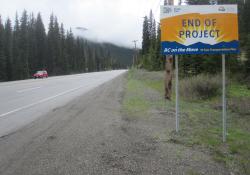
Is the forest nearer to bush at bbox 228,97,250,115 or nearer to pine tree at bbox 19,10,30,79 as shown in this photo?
pine tree at bbox 19,10,30,79

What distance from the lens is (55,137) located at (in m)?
7.84

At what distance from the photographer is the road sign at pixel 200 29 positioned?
809 centimetres

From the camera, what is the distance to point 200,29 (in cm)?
820

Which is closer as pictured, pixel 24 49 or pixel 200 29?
pixel 200 29

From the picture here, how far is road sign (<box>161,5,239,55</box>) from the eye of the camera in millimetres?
8094

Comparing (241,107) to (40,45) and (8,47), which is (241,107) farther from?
(40,45)

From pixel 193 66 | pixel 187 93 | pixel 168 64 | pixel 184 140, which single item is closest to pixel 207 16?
pixel 184 140

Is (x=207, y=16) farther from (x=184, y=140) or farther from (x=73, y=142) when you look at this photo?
(x=73, y=142)

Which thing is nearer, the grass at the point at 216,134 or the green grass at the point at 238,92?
the grass at the point at 216,134

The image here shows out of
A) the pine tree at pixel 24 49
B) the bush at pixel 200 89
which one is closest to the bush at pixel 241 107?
the bush at pixel 200 89

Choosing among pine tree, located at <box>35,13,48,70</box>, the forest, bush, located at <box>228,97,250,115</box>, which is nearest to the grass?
bush, located at <box>228,97,250,115</box>

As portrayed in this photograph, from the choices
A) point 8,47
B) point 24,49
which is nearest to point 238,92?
point 8,47

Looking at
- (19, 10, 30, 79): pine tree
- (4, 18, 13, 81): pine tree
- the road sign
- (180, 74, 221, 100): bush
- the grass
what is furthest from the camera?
(19, 10, 30, 79): pine tree

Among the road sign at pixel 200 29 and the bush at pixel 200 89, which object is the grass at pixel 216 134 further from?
the bush at pixel 200 89
